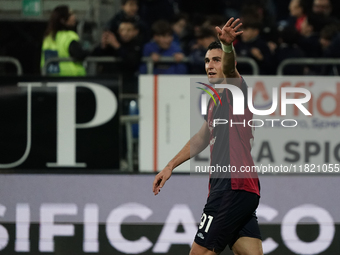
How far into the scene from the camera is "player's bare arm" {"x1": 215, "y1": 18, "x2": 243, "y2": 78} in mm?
4289

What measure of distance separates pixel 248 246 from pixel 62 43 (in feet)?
14.0

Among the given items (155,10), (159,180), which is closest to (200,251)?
(159,180)

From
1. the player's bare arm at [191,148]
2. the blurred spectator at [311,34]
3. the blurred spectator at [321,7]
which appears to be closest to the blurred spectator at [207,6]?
the blurred spectator at [321,7]

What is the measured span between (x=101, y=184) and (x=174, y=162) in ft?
8.25

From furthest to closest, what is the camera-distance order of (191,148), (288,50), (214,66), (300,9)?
1. (300,9)
2. (288,50)
3. (191,148)
4. (214,66)

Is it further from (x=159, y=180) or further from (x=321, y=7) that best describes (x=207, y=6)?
(x=159, y=180)

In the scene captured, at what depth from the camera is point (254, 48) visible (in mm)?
8250

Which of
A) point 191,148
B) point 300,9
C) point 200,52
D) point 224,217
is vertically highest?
point 300,9

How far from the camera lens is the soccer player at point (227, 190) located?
4.79 meters

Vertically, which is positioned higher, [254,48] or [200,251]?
[254,48]

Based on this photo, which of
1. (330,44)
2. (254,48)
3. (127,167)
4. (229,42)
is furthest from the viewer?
(330,44)

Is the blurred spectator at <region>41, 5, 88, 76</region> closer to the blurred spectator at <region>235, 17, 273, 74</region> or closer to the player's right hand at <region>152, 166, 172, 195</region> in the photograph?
the blurred spectator at <region>235, 17, 273, 74</region>

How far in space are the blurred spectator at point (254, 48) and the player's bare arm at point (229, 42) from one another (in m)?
3.33

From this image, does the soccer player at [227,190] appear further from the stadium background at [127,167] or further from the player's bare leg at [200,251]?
the stadium background at [127,167]
